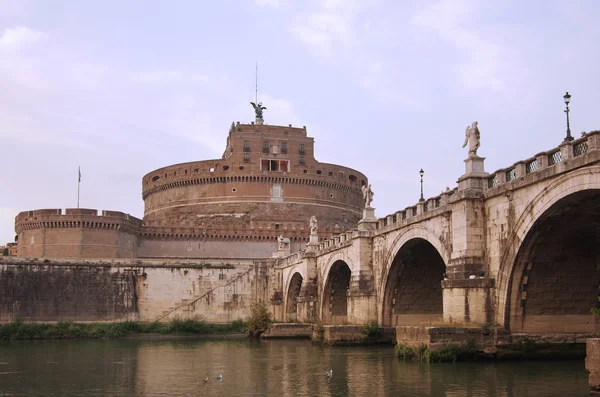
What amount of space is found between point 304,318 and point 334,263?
6095 millimetres

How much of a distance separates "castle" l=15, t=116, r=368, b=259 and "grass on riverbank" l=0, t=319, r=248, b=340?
13850 mm

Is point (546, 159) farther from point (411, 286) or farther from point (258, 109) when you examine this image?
point (258, 109)

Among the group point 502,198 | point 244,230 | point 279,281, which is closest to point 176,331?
point 279,281

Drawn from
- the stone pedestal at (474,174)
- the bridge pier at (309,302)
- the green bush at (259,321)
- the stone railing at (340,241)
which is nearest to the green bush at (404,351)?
the stone pedestal at (474,174)

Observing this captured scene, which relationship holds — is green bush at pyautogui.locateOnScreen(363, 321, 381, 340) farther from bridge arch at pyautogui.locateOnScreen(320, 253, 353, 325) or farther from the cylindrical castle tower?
the cylindrical castle tower

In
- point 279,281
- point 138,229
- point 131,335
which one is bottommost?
point 131,335

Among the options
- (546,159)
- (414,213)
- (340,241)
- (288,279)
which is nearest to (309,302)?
(340,241)

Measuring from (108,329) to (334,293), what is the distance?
17140mm

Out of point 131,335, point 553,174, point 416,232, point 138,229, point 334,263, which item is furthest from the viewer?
point 138,229

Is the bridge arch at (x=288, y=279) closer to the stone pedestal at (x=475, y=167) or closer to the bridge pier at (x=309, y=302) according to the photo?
the bridge pier at (x=309, y=302)

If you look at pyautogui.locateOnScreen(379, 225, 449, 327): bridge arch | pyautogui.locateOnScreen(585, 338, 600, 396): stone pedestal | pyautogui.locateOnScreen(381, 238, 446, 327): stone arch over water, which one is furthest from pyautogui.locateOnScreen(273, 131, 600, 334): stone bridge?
pyautogui.locateOnScreen(585, 338, 600, 396): stone pedestal

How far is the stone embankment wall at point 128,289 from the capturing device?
50.6 metres

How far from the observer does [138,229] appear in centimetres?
6756

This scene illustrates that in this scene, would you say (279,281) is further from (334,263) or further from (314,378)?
(314,378)
